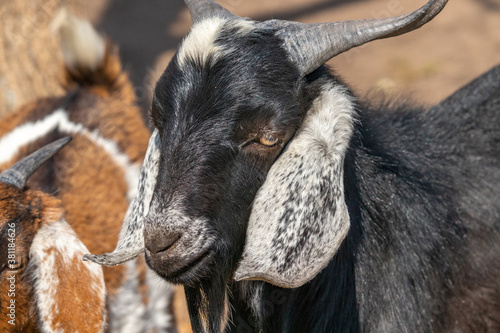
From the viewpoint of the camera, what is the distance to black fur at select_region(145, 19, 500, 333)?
2037 mm

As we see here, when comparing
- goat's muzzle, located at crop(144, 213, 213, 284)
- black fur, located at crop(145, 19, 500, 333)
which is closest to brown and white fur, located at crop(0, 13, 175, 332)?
black fur, located at crop(145, 19, 500, 333)

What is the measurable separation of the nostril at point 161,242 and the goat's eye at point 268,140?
44cm

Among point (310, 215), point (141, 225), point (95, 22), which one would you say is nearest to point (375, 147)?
point (310, 215)

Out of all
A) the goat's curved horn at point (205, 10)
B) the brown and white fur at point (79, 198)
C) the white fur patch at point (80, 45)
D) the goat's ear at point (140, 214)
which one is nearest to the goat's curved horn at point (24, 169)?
the brown and white fur at point (79, 198)

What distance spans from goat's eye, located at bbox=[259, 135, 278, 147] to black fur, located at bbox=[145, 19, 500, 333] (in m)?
0.03

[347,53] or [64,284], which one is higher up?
[64,284]

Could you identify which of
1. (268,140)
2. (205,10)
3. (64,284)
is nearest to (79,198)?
(64,284)

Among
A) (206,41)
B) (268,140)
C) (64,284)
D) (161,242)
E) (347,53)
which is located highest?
(206,41)

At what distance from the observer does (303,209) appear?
6.71ft

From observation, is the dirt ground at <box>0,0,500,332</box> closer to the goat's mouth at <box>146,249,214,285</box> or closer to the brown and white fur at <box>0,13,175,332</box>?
the brown and white fur at <box>0,13,175,332</box>

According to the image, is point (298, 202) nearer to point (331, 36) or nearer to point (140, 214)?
point (331, 36)

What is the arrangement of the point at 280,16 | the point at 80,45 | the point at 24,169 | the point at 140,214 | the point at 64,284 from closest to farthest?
the point at 140,214 < the point at 64,284 < the point at 24,169 < the point at 80,45 < the point at 280,16

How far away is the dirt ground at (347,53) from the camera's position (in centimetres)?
488

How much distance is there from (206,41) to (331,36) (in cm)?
47
